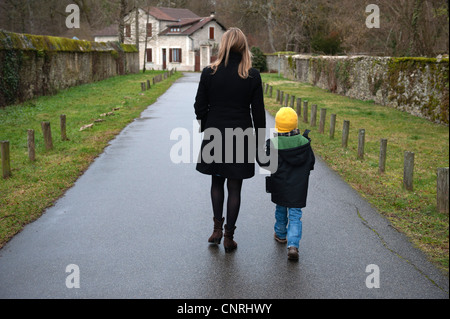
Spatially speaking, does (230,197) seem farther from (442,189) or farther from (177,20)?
(177,20)

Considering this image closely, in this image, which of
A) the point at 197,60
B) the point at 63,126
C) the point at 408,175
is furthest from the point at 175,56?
the point at 408,175

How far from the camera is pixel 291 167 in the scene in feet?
15.0

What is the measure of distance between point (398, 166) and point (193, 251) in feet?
18.3

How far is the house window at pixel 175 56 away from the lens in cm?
6269

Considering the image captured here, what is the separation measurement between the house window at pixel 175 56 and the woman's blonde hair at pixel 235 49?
196 feet

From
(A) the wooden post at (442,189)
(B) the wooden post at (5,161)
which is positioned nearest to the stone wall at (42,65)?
(B) the wooden post at (5,161)

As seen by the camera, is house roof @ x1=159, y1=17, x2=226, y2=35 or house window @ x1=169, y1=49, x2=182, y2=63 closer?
house roof @ x1=159, y1=17, x2=226, y2=35

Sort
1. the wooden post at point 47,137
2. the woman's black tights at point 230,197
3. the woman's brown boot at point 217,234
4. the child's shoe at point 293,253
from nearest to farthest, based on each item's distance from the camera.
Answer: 1. the child's shoe at point 293,253
2. the woman's black tights at point 230,197
3. the woman's brown boot at point 217,234
4. the wooden post at point 47,137

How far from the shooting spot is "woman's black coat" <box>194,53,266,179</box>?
4422 millimetres

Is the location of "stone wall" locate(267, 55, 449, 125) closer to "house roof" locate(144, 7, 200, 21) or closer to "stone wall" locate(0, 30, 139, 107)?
"stone wall" locate(0, 30, 139, 107)

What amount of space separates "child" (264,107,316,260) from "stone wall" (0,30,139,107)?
49.9ft

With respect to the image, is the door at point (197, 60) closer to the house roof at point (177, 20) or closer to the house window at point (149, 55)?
the house roof at point (177, 20)

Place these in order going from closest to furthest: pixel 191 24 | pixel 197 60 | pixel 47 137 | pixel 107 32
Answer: pixel 47 137
pixel 197 60
pixel 191 24
pixel 107 32

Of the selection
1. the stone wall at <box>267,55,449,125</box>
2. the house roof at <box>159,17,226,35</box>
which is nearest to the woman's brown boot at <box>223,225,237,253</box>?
the stone wall at <box>267,55,449,125</box>
